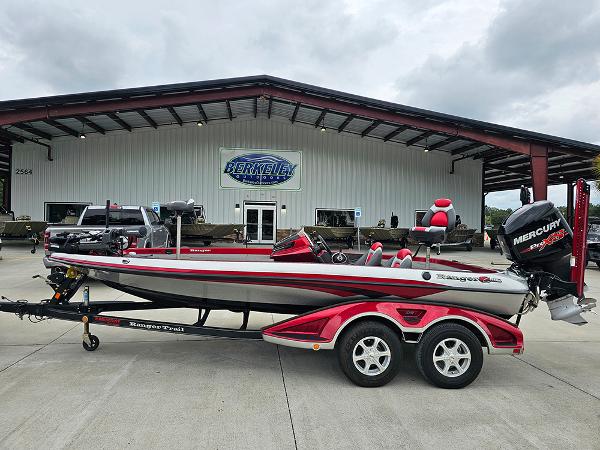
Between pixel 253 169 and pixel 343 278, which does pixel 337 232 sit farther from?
pixel 343 278

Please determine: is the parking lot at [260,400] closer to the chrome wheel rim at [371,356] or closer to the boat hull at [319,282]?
the chrome wheel rim at [371,356]

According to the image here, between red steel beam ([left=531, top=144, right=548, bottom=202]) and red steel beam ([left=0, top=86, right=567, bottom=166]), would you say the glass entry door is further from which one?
red steel beam ([left=531, top=144, right=548, bottom=202])

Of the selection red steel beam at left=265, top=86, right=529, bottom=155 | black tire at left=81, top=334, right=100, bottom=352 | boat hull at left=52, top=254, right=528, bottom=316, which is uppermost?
red steel beam at left=265, top=86, right=529, bottom=155

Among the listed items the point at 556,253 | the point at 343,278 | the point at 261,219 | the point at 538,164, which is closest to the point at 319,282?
the point at 343,278

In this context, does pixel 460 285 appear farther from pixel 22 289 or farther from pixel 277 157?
pixel 277 157

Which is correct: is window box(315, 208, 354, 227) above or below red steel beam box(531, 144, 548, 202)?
below

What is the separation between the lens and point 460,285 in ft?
10.3

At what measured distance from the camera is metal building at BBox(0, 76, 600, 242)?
18.3 metres

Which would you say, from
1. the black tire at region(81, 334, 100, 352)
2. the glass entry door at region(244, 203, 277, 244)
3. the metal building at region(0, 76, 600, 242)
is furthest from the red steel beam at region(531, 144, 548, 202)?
the black tire at region(81, 334, 100, 352)

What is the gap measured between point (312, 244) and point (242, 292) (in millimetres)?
869

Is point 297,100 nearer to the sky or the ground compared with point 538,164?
nearer to the sky

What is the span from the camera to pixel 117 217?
8398mm

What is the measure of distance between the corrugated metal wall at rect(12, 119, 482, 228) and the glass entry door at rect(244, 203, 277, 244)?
38 centimetres

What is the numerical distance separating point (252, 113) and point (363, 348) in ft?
57.4
